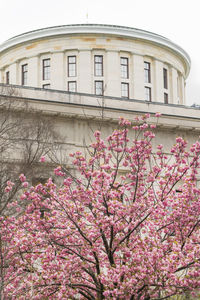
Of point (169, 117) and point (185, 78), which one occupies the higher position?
point (185, 78)

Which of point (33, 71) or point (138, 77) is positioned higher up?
point (33, 71)

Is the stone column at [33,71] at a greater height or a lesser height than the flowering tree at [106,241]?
greater

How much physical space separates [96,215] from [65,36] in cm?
Answer: 4496

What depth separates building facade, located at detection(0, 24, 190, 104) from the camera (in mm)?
54781

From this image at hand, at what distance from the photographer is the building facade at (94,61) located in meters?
54.8

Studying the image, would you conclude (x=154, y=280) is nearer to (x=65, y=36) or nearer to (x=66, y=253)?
(x=66, y=253)

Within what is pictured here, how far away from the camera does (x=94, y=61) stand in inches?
2180

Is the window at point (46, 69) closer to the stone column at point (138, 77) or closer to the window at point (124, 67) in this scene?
the window at point (124, 67)

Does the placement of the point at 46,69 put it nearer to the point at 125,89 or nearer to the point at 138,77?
the point at 125,89

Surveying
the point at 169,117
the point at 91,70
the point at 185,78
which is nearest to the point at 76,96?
the point at 169,117

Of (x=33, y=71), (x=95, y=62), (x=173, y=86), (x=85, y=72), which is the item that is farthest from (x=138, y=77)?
(x=33, y=71)

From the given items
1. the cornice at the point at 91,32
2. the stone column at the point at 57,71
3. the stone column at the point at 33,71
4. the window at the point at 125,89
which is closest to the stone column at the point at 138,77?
the window at the point at 125,89

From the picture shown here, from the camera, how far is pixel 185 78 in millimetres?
66375

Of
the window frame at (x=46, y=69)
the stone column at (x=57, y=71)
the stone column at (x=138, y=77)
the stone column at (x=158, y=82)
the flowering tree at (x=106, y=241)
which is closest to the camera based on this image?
the flowering tree at (x=106, y=241)
